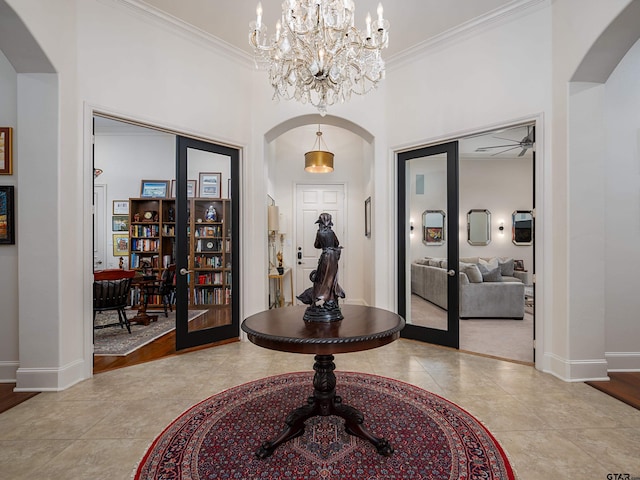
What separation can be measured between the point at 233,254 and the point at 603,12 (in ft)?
13.7

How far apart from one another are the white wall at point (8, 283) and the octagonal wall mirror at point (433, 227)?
14.1 ft

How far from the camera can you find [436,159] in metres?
3.94

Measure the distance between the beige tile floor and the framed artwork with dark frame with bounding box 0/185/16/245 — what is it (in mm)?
1419

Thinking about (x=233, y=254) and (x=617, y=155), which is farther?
(x=233, y=254)

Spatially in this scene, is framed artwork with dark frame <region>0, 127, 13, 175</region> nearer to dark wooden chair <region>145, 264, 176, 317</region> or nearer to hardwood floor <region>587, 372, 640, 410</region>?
dark wooden chair <region>145, 264, 176, 317</region>

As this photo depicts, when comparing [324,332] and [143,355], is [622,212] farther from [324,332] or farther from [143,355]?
[143,355]

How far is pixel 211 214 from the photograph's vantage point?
391cm

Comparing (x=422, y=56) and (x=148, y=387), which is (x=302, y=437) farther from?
(x=422, y=56)

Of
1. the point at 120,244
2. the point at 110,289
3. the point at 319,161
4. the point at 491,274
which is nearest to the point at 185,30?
the point at 319,161

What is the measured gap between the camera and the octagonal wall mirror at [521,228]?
26.6 ft

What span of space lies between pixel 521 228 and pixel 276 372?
7.75m

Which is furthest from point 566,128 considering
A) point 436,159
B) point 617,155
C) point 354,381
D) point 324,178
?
point 324,178

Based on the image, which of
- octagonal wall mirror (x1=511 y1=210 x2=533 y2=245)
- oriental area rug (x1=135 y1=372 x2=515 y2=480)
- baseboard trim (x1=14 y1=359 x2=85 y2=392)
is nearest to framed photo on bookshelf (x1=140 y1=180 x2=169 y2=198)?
baseboard trim (x1=14 y1=359 x2=85 y2=392)

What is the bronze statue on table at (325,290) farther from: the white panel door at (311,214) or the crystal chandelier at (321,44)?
the white panel door at (311,214)
